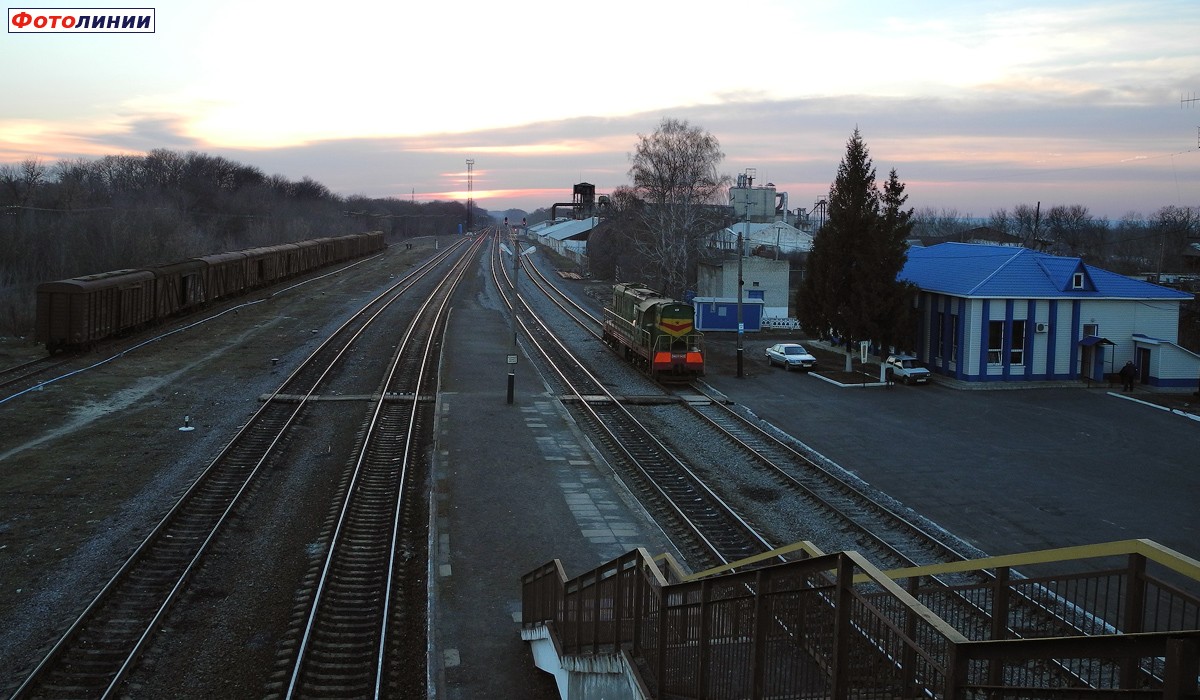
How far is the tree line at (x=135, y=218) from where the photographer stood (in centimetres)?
6481

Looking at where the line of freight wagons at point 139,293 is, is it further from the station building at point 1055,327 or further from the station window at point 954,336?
the station building at point 1055,327

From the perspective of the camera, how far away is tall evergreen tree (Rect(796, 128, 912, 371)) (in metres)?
37.3

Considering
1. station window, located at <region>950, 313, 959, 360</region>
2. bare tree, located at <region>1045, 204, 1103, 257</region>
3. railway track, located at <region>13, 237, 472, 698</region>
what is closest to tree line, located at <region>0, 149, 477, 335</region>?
railway track, located at <region>13, 237, 472, 698</region>

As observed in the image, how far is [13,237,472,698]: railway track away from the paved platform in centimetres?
392

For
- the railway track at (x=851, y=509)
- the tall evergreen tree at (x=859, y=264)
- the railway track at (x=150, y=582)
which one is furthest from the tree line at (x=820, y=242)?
the railway track at (x=150, y=582)

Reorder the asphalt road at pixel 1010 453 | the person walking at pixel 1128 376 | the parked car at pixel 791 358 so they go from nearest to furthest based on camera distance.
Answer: the asphalt road at pixel 1010 453 < the person walking at pixel 1128 376 < the parked car at pixel 791 358

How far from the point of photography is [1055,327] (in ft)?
118

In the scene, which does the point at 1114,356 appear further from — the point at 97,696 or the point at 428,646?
the point at 97,696

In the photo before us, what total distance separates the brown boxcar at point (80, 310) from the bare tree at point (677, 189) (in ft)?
103

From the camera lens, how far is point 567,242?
12156 cm

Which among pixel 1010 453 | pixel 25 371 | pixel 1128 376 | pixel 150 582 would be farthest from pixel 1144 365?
pixel 25 371

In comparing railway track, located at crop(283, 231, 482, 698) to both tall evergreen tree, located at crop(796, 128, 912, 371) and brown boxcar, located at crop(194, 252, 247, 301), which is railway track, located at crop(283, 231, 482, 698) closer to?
tall evergreen tree, located at crop(796, 128, 912, 371)

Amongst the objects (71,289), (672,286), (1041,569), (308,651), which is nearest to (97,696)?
(308,651)

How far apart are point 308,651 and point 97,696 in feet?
8.04
